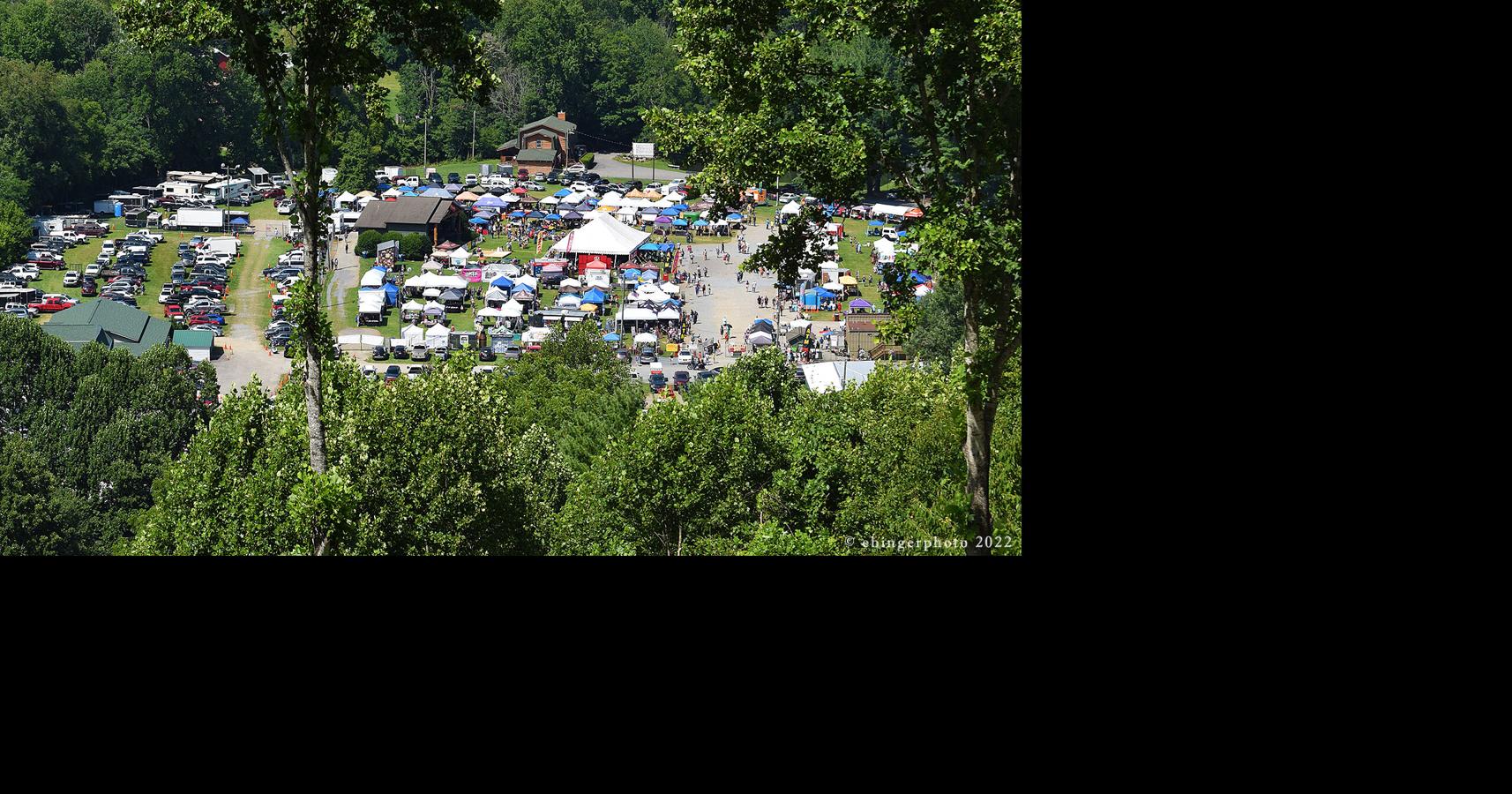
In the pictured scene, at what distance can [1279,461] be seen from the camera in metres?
2.76

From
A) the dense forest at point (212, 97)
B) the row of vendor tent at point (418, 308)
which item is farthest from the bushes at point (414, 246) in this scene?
the dense forest at point (212, 97)

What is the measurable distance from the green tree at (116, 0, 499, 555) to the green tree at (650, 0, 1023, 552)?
1114 mm

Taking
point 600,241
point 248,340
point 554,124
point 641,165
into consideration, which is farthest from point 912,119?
point 600,241

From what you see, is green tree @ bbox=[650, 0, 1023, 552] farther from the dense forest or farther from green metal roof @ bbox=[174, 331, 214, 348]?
green metal roof @ bbox=[174, 331, 214, 348]

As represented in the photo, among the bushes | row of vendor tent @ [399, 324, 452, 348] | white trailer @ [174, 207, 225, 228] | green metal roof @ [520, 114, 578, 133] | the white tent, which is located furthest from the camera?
the white tent

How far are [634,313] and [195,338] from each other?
20.6 ft

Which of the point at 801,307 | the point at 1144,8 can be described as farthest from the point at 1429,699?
the point at 801,307

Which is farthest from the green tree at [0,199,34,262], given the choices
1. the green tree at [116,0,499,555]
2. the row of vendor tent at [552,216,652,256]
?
the row of vendor tent at [552,216,652,256]

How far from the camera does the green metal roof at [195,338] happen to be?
13.2m

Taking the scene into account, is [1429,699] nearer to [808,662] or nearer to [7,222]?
[808,662]

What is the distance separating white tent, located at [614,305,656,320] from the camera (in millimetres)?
18219

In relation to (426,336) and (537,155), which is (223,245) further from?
(537,155)

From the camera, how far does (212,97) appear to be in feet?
38.6

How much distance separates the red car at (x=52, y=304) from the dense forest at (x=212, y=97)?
124cm
